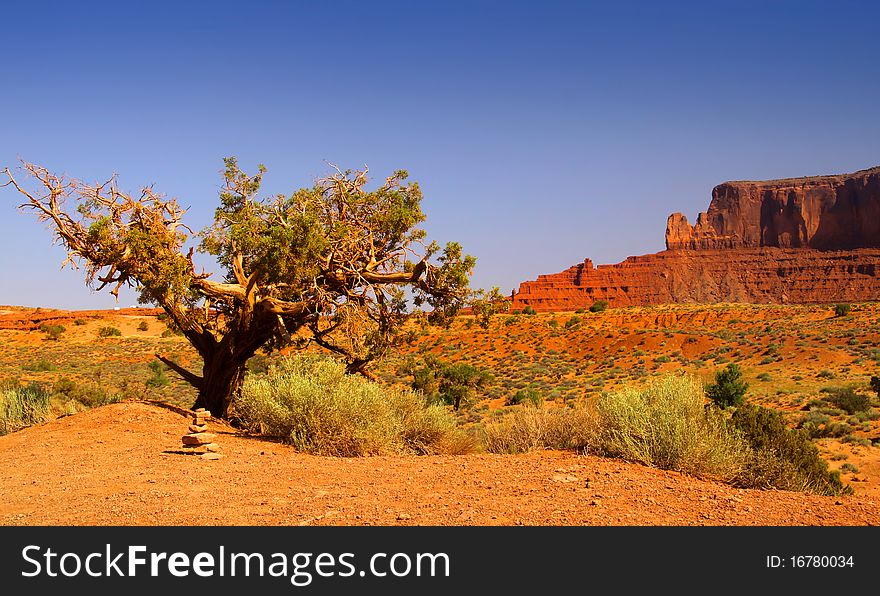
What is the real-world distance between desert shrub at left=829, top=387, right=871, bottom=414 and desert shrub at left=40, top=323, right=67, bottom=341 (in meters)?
55.5

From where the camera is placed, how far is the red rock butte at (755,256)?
130500 mm

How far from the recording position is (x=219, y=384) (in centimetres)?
1457

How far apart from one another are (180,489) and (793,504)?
6.60 metres

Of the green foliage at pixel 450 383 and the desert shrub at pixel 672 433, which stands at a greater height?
the desert shrub at pixel 672 433

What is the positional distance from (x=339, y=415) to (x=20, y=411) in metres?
7.89

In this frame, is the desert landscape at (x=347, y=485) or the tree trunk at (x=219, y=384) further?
the tree trunk at (x=219, y=384)

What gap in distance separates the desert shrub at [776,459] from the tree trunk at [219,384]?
9694 millimetres

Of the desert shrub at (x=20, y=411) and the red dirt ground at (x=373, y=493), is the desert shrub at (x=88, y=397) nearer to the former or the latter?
the desert shrub at (x=20, y=411)

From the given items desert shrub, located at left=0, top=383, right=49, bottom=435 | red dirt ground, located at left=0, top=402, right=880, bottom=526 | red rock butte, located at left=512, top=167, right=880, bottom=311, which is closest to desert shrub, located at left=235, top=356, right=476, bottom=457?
red dirt ground, located at left=0, top=402, right=880, bottom=526

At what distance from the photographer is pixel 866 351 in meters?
38.3

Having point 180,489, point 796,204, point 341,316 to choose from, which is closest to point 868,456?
point 341,316

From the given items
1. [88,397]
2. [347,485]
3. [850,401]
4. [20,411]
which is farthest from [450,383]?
[347,485]

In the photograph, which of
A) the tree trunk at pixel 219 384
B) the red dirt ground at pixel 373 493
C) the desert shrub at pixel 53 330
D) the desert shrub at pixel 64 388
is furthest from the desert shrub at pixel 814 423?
the desert shrub at pixel 53 330

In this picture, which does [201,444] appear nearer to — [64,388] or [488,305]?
[488,305]
